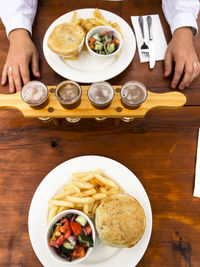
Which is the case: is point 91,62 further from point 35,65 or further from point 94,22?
point 35,65

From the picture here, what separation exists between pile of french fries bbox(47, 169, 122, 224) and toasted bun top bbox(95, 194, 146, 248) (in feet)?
0.24

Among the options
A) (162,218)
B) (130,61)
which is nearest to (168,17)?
(130,61)

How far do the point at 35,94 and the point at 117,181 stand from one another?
772mm

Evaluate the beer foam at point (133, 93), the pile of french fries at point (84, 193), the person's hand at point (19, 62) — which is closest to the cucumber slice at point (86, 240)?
the pile of french fries at point (84, 193)

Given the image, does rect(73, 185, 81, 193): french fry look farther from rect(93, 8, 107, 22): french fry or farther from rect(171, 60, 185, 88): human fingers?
rect(93, 8, 107, 22): french fry

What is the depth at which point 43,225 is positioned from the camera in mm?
1138

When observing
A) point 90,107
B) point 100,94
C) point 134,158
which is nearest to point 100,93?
point 100,94

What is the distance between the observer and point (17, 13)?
1612 millimetres

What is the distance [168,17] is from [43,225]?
6.08ft

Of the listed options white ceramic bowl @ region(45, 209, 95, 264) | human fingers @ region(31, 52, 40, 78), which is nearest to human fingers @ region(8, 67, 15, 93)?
human fingers @ region(31, 52, 40, 78)

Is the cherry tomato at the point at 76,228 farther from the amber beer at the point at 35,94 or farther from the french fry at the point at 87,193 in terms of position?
the amber beer at the point at 35,94

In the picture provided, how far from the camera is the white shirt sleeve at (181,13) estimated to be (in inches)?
62.1

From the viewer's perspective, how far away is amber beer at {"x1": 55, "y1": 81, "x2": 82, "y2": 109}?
1.20 meters

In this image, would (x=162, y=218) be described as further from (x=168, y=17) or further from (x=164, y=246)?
(x=168, y=17)
